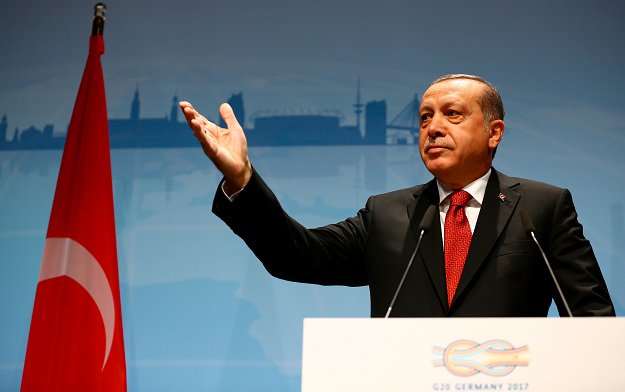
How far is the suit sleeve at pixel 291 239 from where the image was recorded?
1.68 metres

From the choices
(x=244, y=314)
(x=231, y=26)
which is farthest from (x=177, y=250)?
Answer: (x=231, y=26)

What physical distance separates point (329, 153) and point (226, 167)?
168cm

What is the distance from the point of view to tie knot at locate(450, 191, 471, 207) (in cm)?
187

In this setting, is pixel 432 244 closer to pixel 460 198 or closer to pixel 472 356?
pixel 460 198

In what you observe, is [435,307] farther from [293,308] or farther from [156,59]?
[156,59]

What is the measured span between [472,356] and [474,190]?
2.73 ft

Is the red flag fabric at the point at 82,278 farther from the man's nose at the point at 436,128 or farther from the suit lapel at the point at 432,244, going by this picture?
the man's nose at the point at 436,128

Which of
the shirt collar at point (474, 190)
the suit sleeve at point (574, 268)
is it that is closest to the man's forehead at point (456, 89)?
the shirt collar at point (474, 190)

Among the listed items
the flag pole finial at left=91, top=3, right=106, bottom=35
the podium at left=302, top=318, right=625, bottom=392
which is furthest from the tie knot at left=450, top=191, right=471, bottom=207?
the flag pole finial at left=91, top=3, right=106, bottom=35

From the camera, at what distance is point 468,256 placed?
172 cm

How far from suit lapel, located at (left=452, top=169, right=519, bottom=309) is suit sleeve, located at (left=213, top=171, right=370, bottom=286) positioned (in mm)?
363

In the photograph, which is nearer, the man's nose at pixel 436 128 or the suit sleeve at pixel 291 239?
the suit sleeve at pixel 291 239

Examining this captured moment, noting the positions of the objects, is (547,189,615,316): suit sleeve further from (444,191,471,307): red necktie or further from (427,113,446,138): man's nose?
(427,113,446,138): man's nose

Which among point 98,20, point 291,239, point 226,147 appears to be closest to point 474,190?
point 291,239
